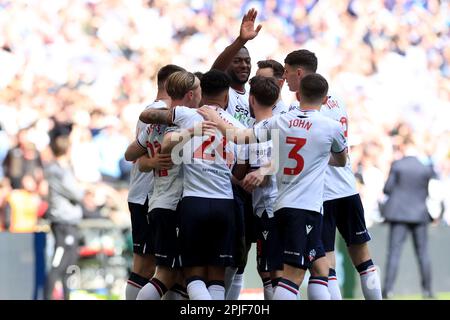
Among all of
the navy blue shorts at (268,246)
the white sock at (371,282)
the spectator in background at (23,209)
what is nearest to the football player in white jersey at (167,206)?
the navy blue shorts at (268,246)

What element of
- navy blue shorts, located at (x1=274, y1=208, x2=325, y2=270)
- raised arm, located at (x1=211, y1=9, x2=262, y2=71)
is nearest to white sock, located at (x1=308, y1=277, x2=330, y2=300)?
navy blue shorts, located at (x1=274, y1=208, x2=325, y2=270)

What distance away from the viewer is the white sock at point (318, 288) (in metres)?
7.91

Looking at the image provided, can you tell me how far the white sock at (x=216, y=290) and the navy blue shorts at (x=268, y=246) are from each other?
1.65 feet

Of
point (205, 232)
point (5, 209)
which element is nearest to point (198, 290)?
point (205, 232)

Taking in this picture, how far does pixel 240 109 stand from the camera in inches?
345

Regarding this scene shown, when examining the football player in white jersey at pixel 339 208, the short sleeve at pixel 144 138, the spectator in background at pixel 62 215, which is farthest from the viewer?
the spectator in background at pixel 62 215

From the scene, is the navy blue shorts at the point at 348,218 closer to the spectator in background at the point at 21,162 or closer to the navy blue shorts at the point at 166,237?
the navy blue shorts at the point at 166,237

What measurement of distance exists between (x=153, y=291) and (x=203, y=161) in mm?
1109

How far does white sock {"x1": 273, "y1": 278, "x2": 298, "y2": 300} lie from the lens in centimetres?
732

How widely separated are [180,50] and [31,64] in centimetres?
274

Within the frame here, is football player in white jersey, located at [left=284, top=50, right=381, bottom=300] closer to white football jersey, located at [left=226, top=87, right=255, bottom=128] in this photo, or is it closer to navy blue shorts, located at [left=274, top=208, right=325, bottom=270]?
white football jersey, located at [left=226, top=87, right=255, bottom=128]

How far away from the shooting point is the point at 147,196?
8812mm

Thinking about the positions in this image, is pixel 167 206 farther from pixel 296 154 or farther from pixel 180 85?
pixel 296 154

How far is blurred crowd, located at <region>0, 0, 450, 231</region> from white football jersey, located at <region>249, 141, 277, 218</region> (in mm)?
7075
